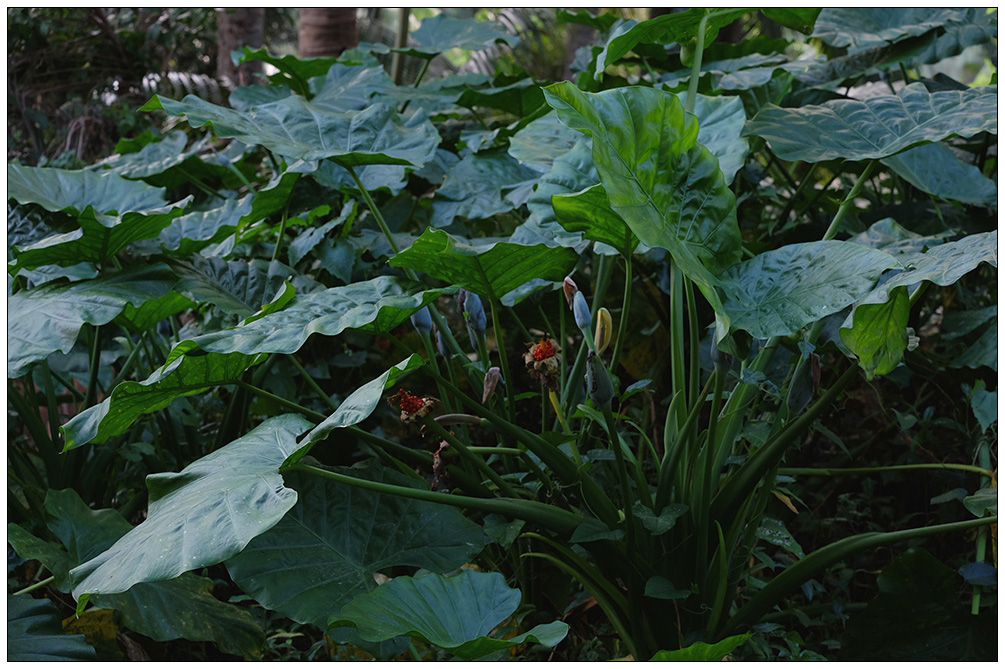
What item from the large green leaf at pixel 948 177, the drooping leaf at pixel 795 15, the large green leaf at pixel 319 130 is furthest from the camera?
the large green leaf at pixel 948 177

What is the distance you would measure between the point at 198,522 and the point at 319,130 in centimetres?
90

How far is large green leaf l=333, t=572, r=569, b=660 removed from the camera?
35.7 inches

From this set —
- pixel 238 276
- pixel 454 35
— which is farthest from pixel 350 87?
pixel 238 276

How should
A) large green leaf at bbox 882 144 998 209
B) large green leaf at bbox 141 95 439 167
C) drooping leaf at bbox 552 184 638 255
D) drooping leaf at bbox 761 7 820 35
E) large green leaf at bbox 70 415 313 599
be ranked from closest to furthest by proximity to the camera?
1. large green leaf at bbox 70 415 313 599
2. drooping leaf at bbox 552 184 638 255
3. large green leaf at bbox 141 95 439 167
4. drooping leaf at bbox 761 7 820 35
5. large green leaf at bbox 882 144 998 209

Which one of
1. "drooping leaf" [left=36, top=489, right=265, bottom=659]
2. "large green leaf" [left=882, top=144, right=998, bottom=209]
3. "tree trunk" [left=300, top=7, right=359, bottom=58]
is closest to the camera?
"drooping leaf" [left=36, top=489, right=265, bottom=659]

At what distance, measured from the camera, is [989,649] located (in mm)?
1142

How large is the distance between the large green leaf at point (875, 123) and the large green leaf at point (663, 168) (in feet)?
1.12

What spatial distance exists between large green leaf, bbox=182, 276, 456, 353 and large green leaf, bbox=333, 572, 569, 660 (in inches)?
12.5

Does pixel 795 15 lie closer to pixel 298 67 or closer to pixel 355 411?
pixel 355 411

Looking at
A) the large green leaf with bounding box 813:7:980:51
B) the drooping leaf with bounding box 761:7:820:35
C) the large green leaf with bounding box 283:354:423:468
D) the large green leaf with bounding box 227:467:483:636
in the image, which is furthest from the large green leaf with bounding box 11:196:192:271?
the large green leaf with bounding box 813:7:980:51

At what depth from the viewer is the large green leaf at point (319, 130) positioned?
4.50 ft

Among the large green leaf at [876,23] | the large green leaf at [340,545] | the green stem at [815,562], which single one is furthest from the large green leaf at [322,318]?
the large green leaf at [876,23]

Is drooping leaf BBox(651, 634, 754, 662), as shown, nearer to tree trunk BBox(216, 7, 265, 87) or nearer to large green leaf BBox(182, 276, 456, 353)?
large green leaf BBox(182, 276, 456, 353)

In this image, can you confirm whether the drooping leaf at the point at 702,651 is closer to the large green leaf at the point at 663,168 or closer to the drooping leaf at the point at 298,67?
the large green leaf at the point at 663,168
